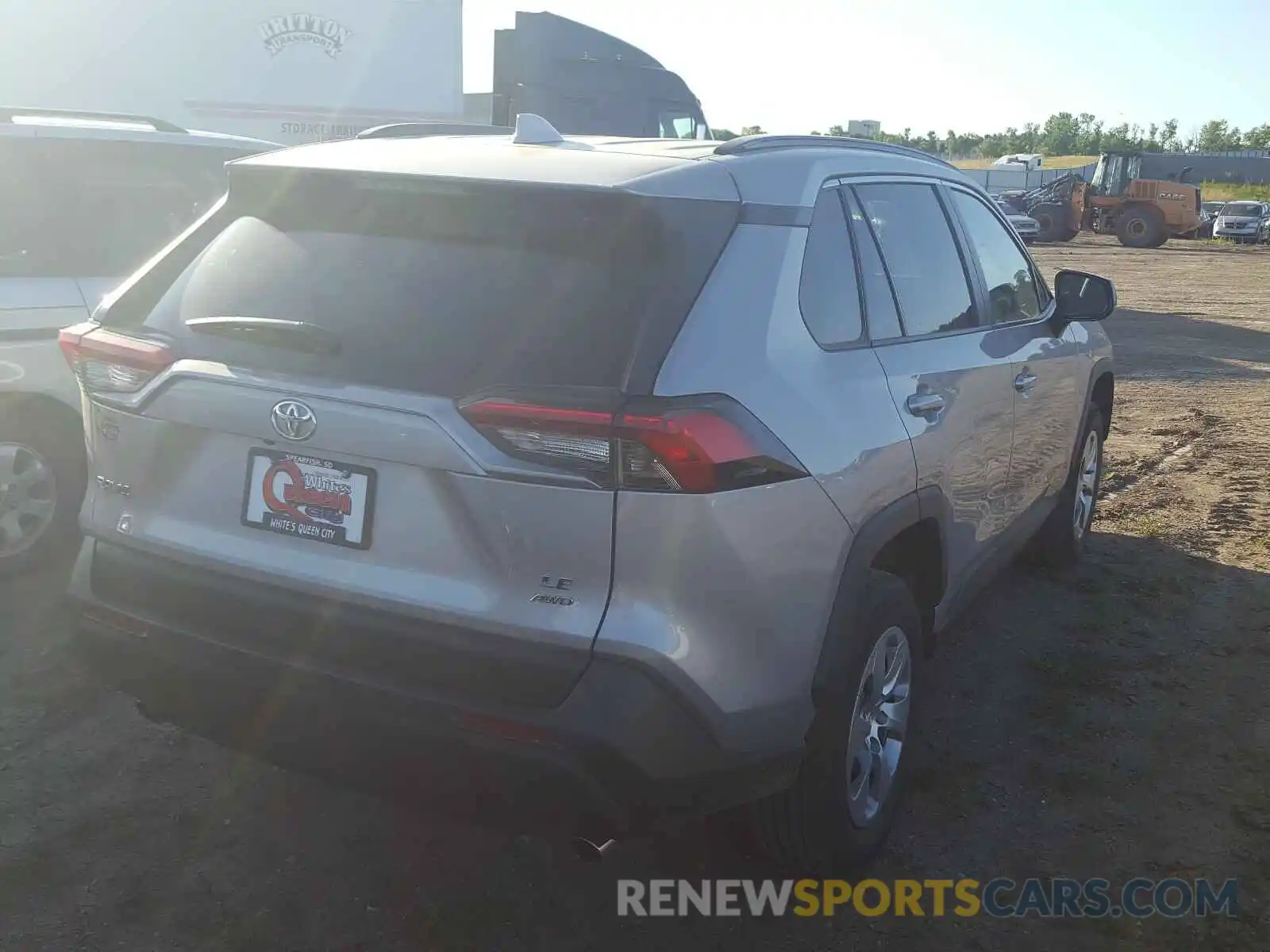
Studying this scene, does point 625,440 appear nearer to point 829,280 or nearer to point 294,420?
point 294,420

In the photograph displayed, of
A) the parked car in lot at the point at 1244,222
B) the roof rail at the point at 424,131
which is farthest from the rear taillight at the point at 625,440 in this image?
the parked car in lot at the point at 1244,222

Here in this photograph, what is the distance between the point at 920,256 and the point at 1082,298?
1347 millimetres

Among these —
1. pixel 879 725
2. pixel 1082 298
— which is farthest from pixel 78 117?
pixel 879 725

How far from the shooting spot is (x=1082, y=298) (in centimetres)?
471

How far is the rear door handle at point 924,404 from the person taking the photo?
322cm

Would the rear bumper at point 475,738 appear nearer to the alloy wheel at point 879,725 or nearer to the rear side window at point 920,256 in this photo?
the alloy wheel at point 879,725

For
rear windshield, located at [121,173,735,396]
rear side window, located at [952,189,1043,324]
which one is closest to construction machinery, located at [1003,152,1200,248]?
rear side window, located at [952,189,1043,324]

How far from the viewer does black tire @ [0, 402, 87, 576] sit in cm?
482

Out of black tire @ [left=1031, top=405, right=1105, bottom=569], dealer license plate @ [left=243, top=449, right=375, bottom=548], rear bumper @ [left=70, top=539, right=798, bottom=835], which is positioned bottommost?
black tire @ [left=1031, top=405, right=1105, bottom=569]

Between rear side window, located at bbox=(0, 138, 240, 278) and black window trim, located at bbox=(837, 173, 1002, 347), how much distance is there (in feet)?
8.93

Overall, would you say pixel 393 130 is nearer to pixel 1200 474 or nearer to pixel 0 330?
pixel 0 330

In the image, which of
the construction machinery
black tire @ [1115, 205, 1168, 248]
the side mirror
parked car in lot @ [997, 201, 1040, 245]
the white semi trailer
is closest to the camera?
the side mirror

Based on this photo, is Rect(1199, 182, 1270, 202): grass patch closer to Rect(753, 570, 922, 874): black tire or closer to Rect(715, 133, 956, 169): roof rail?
Rect(715, 133, 956, 169): roof rail

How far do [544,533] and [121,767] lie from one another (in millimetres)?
2011
